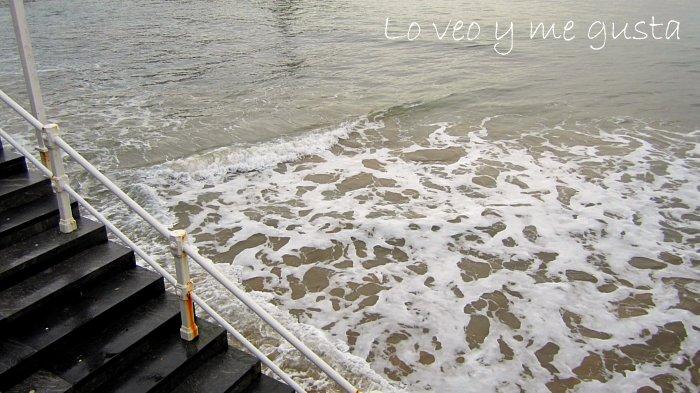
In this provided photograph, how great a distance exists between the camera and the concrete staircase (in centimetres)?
322

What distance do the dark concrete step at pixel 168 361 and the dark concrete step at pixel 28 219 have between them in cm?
136

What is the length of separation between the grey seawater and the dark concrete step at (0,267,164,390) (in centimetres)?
182

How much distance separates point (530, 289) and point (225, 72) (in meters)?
13.4

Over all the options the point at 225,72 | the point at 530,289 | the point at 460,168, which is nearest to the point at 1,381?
the point at 530,289

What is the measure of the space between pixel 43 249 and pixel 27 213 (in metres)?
0.44

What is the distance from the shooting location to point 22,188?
4121 millimetres

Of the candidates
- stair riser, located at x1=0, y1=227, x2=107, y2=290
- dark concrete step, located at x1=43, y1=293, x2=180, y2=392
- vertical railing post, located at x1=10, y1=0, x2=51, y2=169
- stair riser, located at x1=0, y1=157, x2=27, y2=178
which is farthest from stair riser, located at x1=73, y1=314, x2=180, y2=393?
stair riser, located at x1=0, y1=157, x2=27, y2=178

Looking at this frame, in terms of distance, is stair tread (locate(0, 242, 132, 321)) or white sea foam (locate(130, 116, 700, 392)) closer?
stair tread (locate(0, 242, 132, 321))

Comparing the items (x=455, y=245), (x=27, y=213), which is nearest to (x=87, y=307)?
(x=27, y=213)

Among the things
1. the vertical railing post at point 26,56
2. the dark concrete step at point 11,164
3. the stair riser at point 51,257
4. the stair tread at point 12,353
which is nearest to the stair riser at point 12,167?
the dark concrete step at point 11,164

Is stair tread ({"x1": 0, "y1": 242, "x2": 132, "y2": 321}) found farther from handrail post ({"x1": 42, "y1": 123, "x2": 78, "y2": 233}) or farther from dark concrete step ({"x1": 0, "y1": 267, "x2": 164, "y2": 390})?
handrail post ({"x1": 42, "y1": 123, "x2": 78, "y2": 233})

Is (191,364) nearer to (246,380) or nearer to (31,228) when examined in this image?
(246,380)

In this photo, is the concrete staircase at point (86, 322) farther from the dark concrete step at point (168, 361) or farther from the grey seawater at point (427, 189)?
the grey seawater at point (427, 189)

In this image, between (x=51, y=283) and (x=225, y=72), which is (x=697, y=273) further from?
(x=225, y=72)
